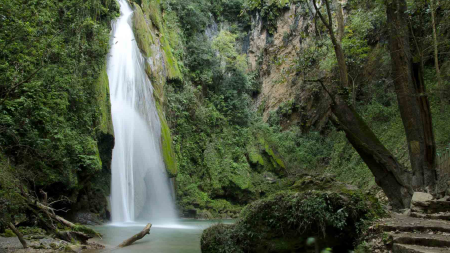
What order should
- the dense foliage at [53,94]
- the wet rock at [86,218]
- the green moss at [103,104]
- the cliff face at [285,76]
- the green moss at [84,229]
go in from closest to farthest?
1. the dense foliage at [53,94]
2. the green moss at [84,229]
3. the wet rock at [86,218]
4. the green moss at [103,104]
5. the cliff face at [285,76]

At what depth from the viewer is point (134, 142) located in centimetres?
1636

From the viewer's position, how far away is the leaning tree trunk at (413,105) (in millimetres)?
6926

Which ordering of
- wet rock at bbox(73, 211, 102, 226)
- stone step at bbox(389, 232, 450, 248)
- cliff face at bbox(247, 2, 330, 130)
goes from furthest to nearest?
cliff face at bbox(247, 2, 330, 130), wet rock at bbox(73, 211, 102, 226), stone step at bbox(389, 232, 450, 248)

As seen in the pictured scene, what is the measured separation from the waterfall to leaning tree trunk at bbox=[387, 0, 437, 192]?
12.1m

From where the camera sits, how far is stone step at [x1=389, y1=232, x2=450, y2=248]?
3686mm

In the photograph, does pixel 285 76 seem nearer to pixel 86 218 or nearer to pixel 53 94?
pixel 86 218

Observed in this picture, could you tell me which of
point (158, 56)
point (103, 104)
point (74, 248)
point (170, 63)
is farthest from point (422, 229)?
point (170, 63)

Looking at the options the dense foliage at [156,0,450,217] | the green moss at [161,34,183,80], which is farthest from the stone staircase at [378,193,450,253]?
the green moss at [161,34,183,80]

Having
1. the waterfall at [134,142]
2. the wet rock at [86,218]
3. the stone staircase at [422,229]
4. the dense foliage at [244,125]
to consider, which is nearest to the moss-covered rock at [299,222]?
the stone staircase at [422,229]

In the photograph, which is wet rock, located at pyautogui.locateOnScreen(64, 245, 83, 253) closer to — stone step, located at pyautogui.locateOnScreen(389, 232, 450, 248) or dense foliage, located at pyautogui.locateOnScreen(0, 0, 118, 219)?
dense foliage, located at pyautogui.locateOnScreen(0, 0, 118, 219)

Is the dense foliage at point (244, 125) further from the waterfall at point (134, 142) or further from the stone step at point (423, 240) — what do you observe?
the stone step at point (423, 240)

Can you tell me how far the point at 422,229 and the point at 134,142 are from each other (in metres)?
14.2

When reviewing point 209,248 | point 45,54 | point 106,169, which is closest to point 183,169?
point 106,169

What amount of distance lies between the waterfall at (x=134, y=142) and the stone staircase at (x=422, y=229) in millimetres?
12184
